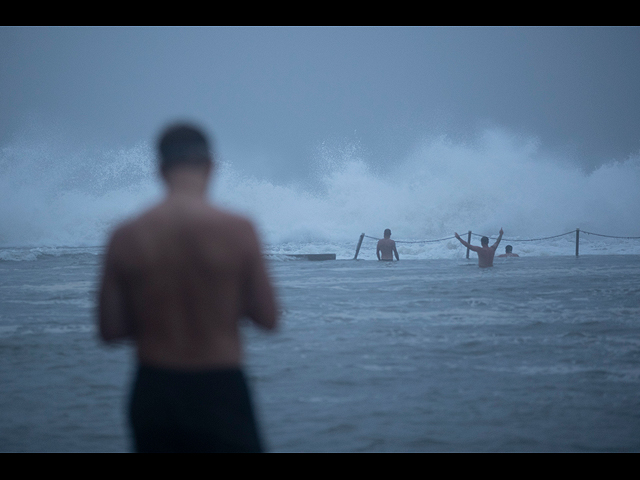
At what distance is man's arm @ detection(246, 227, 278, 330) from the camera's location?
6.36ft

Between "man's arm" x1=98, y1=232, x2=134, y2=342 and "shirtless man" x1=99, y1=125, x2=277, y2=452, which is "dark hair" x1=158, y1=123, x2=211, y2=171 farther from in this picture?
"man's arm" x1=98, y1=232, x2=134, y2=342

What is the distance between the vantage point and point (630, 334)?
6832 millimetres

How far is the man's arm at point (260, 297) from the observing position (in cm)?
194

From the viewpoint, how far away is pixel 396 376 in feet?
17.0

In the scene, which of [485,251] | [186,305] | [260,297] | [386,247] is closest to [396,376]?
[260,297]

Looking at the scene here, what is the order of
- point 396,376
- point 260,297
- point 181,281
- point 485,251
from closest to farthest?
point 181,281 < point 260,297 < point 396,376 < point 485,251

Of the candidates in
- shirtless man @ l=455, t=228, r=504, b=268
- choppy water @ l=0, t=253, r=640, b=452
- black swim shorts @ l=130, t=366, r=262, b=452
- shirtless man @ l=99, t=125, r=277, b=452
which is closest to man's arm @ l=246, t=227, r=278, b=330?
shirtless man @ l=99, t=125, r=277, b=452

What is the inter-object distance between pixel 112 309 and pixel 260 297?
45 cm

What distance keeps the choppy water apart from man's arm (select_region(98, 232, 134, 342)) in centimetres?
199

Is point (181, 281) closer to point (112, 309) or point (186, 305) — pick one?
point (186, 305)

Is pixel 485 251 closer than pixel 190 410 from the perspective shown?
No

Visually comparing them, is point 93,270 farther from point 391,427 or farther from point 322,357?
point 391,427

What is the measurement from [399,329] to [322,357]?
5.66ft
